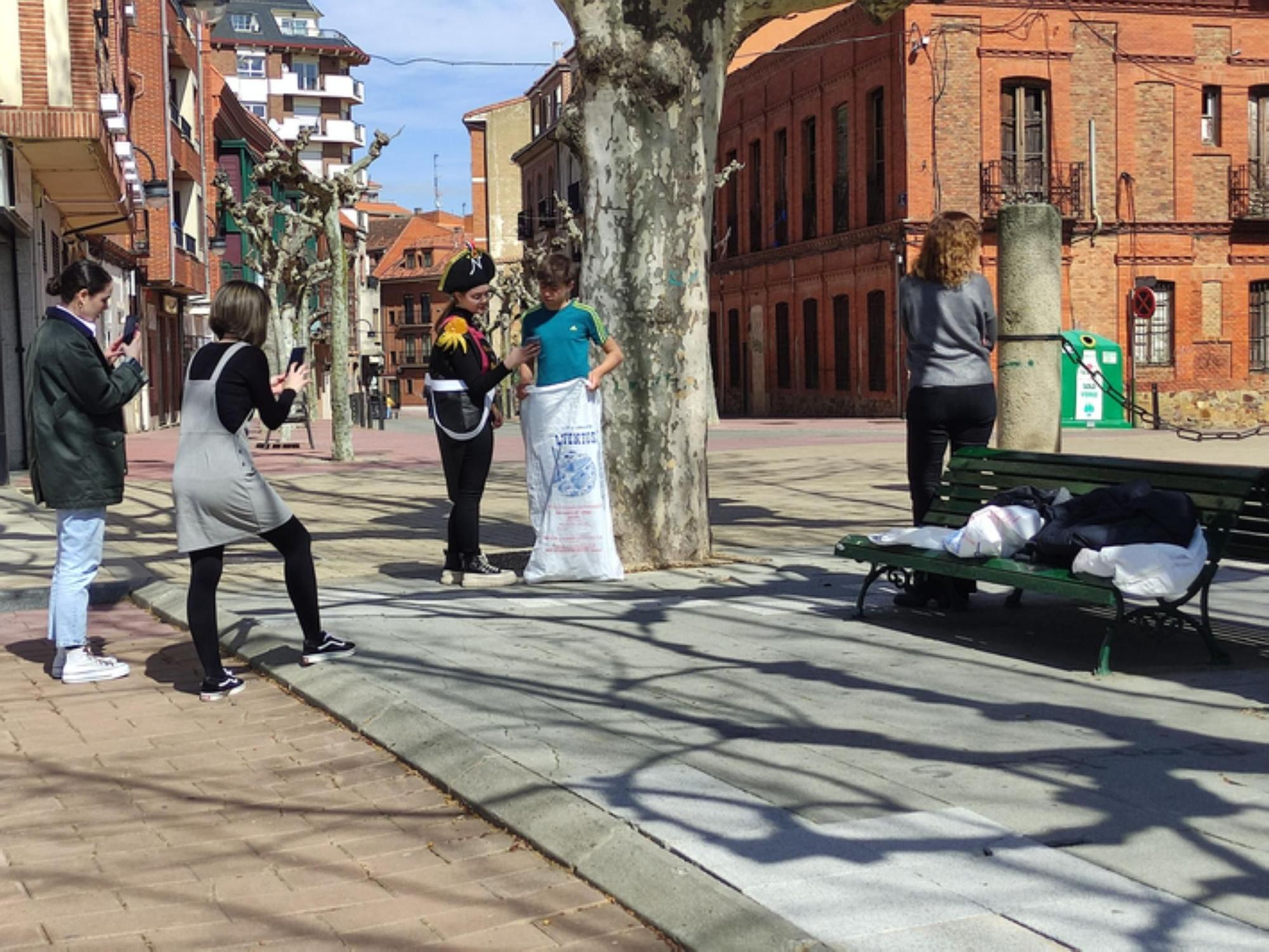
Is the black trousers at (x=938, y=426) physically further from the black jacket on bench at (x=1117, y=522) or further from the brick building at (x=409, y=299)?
the brick building at (x=409, y=299)

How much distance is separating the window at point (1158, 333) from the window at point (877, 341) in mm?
5978

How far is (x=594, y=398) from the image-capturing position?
9.12 m

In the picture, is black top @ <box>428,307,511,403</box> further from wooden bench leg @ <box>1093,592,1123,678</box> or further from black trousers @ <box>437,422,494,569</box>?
wooden bench leg @ <box>1093,592,1123,678</box>

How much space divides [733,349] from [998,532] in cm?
4596

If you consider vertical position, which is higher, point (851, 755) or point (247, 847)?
point (851, 755)

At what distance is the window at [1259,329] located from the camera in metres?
41.5

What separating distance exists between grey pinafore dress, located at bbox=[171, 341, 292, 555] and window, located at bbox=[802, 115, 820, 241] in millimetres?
40216

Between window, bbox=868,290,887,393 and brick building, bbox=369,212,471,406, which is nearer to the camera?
window, bbox=868,290,887,393

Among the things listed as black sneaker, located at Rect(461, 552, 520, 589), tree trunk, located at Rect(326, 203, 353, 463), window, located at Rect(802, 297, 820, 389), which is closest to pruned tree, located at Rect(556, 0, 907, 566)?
black sneaker, located at Rect(461, 552, 520, 589)

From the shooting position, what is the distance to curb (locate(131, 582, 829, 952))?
3.49m

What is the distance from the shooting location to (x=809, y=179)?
151ft

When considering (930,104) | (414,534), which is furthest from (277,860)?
(930,104)

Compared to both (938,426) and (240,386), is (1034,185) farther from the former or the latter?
(240,386)

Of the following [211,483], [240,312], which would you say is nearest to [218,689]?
[211,483]
